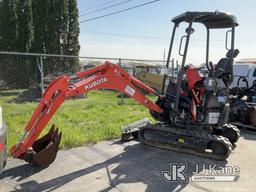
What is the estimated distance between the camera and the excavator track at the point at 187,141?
5.80 m

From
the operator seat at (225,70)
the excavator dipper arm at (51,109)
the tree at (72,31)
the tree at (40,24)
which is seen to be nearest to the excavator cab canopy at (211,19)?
the operator seat at (225,70)

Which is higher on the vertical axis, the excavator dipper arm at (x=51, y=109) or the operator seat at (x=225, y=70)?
the operator seat at (x=225, y=70)

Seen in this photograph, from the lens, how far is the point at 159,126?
6324 mm

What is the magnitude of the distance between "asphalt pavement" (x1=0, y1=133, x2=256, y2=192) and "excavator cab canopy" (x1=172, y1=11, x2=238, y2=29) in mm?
2643

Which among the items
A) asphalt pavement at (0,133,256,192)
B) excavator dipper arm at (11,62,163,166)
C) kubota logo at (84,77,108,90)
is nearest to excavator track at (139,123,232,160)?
asphalt pavement at (0,133,256,192)

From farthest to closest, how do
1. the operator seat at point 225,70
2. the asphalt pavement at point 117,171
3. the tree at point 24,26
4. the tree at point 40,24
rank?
the tree at point 40,24, the tree at point 24,26, the operator seat at point 225,70, the asphalt pavement at point 117,171

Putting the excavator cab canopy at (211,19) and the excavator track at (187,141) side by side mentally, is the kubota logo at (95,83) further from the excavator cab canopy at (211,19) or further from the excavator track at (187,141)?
the excavator cab canopy at (211,19)

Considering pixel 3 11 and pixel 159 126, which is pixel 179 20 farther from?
pixel 3 11

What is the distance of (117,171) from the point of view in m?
5.18

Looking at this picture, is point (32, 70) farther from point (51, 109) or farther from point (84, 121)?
point (51, 109)

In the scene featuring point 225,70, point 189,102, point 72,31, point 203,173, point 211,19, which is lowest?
point 203,173

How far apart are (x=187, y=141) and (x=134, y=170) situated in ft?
4.41

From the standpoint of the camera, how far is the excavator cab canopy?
5855mm

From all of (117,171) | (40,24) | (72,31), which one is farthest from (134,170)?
(40,24)
